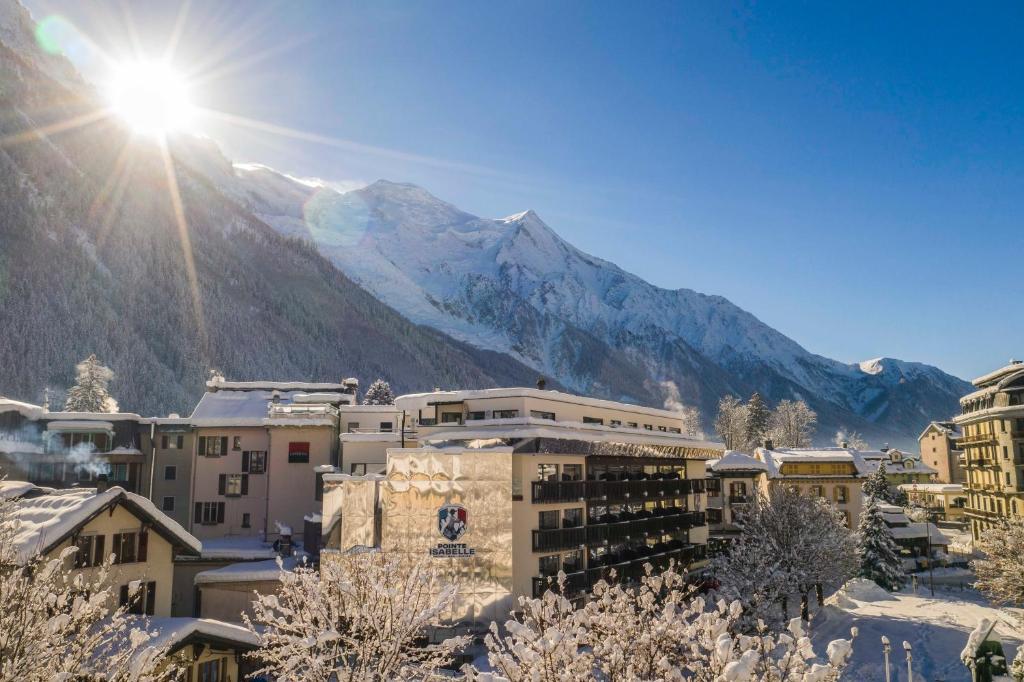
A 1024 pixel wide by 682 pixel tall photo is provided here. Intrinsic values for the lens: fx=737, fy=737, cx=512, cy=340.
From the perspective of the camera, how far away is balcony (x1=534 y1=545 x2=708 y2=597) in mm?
44375

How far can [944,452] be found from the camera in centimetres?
13388

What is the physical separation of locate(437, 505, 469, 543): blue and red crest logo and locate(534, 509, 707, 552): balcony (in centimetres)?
461

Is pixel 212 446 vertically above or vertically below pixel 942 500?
above

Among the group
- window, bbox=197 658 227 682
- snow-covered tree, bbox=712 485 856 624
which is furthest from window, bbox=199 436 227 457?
snow-covered tree, bbox=712 485 856 624

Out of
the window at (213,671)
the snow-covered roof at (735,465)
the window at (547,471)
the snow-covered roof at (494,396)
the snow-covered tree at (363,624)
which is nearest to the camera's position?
the snow-covered tree at (363,624)

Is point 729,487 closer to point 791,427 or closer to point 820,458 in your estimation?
point 820,458

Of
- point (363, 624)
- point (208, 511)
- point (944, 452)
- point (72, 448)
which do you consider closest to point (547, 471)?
point (363, 624)

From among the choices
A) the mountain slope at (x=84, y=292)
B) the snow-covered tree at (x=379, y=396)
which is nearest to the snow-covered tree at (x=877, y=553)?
the snow-covered tree at (x=379, y=396)

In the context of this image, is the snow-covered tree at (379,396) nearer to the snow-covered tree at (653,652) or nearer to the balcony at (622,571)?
the balcony at (622,571)

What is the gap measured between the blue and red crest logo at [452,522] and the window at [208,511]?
2967 cm

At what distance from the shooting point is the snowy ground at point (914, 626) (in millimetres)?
45031

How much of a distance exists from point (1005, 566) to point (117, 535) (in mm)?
58184

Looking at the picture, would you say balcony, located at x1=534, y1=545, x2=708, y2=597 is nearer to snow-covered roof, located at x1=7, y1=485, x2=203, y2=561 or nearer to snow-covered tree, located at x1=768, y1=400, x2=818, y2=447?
snow-covered roof, located at x1=7, y1=485, x2=203, y2=561

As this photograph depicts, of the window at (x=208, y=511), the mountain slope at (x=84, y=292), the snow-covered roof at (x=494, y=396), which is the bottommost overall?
the window at (x=208, y=511)
